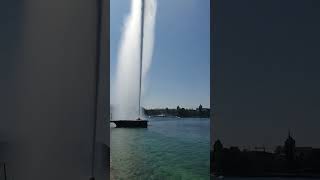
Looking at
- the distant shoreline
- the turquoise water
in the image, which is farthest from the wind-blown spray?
the distant shoreline

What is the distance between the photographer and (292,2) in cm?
324

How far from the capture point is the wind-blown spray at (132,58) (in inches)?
190

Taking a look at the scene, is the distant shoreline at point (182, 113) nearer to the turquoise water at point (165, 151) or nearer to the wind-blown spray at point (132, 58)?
the turquoise water at point (165, 151)

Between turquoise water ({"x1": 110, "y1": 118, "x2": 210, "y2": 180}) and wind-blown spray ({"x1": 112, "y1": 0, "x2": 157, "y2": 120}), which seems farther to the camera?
wind-blown spray ({"x1": 112, "y1": 0, "x2": 157, "y2": 120})

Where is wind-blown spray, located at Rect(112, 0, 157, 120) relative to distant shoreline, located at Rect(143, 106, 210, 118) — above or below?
above

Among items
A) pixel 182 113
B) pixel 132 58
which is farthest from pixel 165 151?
pixel 132 58

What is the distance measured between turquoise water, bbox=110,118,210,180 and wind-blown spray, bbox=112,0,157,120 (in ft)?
1.36

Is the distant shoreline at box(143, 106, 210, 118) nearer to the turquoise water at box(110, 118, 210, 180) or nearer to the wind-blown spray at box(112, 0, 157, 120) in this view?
the turquoise water at box(110, 118, 210, 180)

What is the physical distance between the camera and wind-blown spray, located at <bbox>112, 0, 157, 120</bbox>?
4.82 m

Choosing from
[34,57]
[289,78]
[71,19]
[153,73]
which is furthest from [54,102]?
[153,73]

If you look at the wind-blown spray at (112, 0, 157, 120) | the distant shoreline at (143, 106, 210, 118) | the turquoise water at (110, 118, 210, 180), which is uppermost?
the wind-blown spray at (112, 0, 157, 120)

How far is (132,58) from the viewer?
5094 mm

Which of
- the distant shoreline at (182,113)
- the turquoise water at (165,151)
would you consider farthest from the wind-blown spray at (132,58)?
the distant shoreline at (182,113)

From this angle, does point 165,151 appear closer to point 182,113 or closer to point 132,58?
point 182,113
